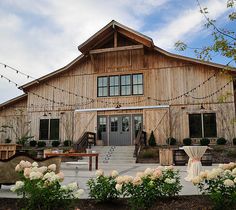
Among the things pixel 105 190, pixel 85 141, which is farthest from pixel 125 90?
pixel 105 190

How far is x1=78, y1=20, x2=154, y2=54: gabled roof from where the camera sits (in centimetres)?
1603

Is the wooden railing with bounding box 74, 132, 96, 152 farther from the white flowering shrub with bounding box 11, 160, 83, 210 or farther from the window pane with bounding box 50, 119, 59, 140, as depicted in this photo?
the white flowering shrub with bounding box 11, 160, 83, 210

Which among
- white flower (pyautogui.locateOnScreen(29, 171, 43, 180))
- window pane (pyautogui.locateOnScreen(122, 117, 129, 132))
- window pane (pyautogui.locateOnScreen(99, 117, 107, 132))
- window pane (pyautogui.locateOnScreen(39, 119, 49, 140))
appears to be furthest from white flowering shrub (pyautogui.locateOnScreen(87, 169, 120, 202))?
window pane (pyautogui.locateOnScreen(39, 119, 49, 140))

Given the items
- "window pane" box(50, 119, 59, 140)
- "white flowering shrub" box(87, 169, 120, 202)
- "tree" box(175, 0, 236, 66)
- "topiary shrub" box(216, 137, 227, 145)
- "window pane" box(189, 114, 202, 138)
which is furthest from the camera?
"window pane" box(50, 119, 59, 140)

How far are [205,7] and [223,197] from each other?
11.4 feet

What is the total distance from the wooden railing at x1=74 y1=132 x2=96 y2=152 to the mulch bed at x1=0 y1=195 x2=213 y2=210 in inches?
411

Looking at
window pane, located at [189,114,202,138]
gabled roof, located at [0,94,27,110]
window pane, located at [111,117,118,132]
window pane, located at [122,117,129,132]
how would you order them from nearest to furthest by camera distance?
window pane, located at [189,114,202,138], window pane, located at [122,117,129,132], window pane, located at [111,117,118,132], gabled roof, located at [0,94,27,110]

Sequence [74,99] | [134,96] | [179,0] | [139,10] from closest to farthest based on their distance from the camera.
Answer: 1. [179,0]
2. [139,10]
3. [134,96]
4. [74,99]

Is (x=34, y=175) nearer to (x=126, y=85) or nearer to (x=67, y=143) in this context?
(x=67, y=143)

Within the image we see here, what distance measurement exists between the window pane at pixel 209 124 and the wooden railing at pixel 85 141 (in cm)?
632

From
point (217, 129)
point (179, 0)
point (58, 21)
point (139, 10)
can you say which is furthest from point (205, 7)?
point (217, 129)

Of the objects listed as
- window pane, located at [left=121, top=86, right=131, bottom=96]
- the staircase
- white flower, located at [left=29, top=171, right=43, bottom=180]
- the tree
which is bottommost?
the staircase

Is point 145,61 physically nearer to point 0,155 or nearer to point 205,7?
point 0,155

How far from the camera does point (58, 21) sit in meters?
9.73
